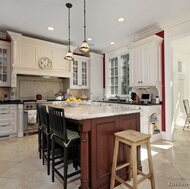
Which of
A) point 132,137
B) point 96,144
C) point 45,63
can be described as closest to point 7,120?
point 45,63

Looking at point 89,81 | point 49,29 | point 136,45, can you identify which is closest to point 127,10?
point 136,45

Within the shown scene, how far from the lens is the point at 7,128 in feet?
12.8

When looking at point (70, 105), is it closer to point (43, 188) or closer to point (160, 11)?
point (43, 188)

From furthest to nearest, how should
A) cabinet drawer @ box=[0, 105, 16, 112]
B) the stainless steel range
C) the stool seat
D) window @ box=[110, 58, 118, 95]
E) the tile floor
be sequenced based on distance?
window @ box=[110, 58, 118, 95], the stainless steel range, cabinet drawer @ box=[0, 105, 16, 112], the tile floor, the stool seat

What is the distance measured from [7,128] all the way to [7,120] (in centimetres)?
22

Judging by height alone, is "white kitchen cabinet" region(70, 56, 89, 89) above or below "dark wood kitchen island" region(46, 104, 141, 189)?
above

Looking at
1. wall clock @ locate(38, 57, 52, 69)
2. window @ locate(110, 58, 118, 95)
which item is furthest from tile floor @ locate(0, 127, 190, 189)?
window @ locate(110, 58, 118, 95)

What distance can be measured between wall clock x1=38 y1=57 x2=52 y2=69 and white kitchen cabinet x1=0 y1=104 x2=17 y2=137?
149 centimetres

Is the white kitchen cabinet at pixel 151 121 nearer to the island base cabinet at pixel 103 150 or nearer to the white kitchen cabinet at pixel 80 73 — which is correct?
the island base cabinet at pixel 103 150

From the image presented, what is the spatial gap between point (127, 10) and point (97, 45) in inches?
97.1

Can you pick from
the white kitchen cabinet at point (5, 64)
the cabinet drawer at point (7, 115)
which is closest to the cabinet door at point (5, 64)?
the white kitchen cabinet at point (5, 64)

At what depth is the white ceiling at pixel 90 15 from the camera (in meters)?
3.00

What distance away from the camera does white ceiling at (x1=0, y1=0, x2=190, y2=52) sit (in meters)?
3.00

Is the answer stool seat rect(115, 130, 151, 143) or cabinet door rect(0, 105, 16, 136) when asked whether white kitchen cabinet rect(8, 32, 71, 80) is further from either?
stool seat rect(115, 130, 151, 143)
